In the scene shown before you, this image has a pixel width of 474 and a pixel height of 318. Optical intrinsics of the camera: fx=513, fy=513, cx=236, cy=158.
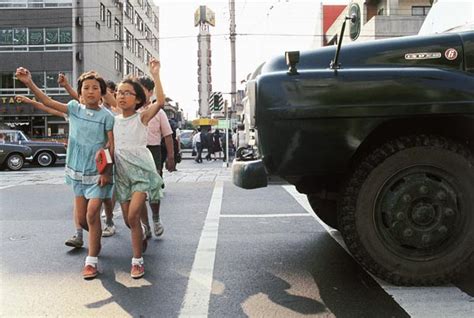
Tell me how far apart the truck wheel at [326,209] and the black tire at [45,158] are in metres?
17.0

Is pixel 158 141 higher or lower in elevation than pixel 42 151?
higher

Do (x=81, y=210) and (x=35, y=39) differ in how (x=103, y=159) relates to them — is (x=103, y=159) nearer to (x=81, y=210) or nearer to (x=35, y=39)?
(x=81, y=210)

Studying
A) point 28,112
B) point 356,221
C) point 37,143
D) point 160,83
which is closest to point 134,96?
point 160,83

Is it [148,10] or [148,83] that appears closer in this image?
[148,83]

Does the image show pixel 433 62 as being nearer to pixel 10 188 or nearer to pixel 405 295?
pixel 405 295

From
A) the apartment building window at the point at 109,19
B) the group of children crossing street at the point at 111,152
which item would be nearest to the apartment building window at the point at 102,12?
the apartment building window at the point at 109,19

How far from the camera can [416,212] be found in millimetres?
3529

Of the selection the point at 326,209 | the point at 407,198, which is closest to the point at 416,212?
the point at 407,198

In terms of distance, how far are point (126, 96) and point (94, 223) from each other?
1.07 m

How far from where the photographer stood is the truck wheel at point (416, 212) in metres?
3.53

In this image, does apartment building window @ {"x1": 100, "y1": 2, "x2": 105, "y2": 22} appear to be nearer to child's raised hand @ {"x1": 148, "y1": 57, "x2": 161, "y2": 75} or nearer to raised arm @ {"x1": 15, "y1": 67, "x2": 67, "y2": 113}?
raised arm @ {"x1": 15, "y1": 67, "x2": 67, "y2": 113}

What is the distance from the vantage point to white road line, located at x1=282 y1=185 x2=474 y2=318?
10.3 feet

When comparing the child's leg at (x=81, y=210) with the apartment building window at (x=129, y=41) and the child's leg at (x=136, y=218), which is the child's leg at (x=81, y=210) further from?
the apartment building window at (x=129, y=41)

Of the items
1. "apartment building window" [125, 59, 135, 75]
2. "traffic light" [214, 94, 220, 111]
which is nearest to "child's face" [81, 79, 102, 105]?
"traffic light" [214, 94, 220, 111]
